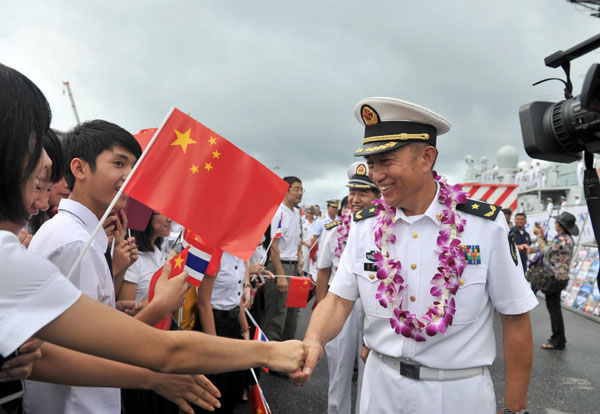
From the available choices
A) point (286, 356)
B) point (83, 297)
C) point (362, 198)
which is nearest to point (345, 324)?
point (362, 198)

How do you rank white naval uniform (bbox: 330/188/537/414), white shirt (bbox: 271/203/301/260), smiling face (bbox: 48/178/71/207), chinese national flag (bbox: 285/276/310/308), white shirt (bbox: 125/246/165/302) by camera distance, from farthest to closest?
1. white shirt (bbox: 271/203/301/260)
2. chinese national flag (bbox: 285/276/310/308)
3. smiling face (bbox: 48/178/71/207)
4. white shirt (bbox: 125/246/165/302)
5. white naval uniform (bbox: 330/188/537/414)

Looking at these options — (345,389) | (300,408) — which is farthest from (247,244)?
(300,408)

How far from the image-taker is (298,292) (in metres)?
4.55

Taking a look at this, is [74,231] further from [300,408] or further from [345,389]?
[300,408]

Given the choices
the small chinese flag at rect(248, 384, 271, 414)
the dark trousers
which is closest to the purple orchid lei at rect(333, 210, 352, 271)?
the small chinese flag at rect(248, 384, 271, 414)

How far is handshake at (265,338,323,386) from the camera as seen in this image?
1.65 m

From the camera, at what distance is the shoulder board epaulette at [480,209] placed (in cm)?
201

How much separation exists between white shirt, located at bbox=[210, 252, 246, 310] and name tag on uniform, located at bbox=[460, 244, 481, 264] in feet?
7.19

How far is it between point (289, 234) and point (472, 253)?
4.91 metres

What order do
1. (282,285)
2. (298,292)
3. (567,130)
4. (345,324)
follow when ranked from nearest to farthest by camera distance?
(567,130), (345,324), (298,292), (282,285)

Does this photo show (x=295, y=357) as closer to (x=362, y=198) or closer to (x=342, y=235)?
(x=342, y=235)

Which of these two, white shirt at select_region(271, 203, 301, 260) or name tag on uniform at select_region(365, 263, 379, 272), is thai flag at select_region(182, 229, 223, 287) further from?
white shirt at select_region(271, 203, 301, 260)

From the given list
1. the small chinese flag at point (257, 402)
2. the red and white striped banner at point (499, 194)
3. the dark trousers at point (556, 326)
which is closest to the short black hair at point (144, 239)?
the small chinese flag at point (257, 402)

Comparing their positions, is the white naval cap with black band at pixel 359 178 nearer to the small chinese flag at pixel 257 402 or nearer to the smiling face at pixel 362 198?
the smiling face at pixel 362 198
